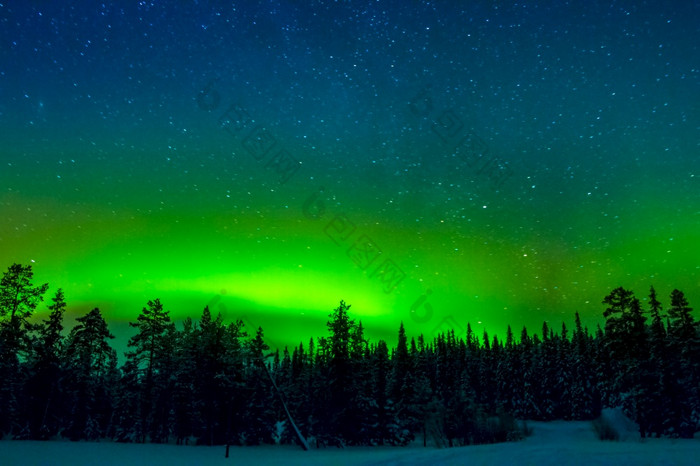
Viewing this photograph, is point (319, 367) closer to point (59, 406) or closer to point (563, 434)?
point (59, 406)

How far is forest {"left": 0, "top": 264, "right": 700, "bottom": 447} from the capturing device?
41688 millimetres

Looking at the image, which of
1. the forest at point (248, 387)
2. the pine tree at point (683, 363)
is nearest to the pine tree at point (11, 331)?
the forest at point (248, 387)

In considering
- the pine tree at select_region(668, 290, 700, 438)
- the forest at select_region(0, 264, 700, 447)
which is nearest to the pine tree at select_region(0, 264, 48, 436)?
the forest at select_region(0, 264, 700, 447)

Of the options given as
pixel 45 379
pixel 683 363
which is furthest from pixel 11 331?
pixel 683 363

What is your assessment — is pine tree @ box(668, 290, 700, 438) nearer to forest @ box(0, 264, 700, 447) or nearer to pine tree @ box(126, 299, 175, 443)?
forest @ box(0, 264, 700, 447)

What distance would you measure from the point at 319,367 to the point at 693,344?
38170 mm

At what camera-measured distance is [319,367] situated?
54.5 m

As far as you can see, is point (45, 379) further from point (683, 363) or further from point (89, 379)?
point (683, 363)

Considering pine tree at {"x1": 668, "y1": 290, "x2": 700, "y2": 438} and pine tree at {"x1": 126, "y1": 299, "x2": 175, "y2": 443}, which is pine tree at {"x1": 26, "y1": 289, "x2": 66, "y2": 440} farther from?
pine tree at {"x1": 668, "y1": 290, "x2": 700, "y2": 438}

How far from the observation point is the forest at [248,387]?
41688 millimetres

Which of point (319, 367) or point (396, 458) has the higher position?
point (319, 367)

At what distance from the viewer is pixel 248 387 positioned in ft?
155

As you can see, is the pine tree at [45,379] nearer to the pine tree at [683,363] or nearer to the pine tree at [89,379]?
the pine tree at [89,379]

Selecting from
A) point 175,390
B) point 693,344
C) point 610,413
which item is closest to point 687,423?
point 693,344
